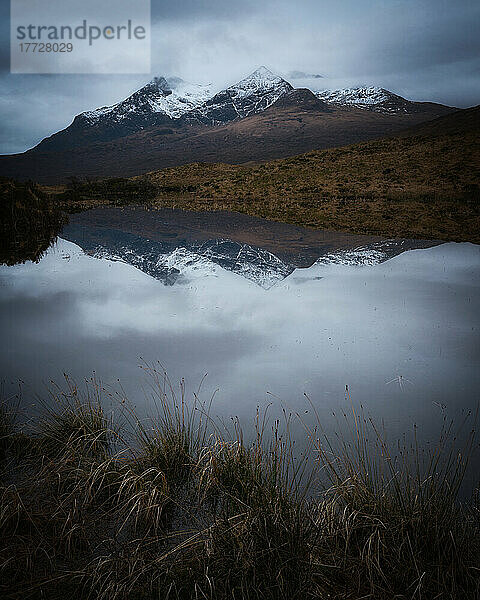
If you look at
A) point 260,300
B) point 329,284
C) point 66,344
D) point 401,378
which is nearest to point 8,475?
point 66,344

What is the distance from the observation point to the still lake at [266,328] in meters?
5.84

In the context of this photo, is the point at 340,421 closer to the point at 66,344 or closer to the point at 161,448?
the point at 161,448

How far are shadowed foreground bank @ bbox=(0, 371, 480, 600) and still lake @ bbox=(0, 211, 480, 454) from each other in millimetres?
1192

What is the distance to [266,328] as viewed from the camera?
324 inches

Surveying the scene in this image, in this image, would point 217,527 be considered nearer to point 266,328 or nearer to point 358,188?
point 266,328

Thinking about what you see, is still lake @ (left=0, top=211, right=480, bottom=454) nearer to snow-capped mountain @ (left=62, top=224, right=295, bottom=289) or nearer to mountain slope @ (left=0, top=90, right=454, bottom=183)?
snow-capped mountain @ (left=62, top=224, right=295, bottom=289)

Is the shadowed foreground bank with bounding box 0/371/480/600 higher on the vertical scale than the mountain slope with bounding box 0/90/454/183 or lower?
lower

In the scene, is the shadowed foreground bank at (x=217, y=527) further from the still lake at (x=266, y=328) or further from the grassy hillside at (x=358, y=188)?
the grassy hillside at (x=358, y=188)

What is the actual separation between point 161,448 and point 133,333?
159 inches

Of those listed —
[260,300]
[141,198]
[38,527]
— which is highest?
[141,198]

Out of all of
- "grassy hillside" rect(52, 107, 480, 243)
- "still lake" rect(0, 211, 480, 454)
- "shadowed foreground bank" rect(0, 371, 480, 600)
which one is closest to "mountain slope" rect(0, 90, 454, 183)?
"grassy hillside" rect(52, 107, 480, 243)

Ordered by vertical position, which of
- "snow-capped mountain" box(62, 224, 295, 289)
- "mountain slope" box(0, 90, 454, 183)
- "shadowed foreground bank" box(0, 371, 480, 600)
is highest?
"mountain slope" box(0, 90, 454, 183)

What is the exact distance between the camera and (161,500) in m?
3.71

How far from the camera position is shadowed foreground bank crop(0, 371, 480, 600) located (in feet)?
9.42
